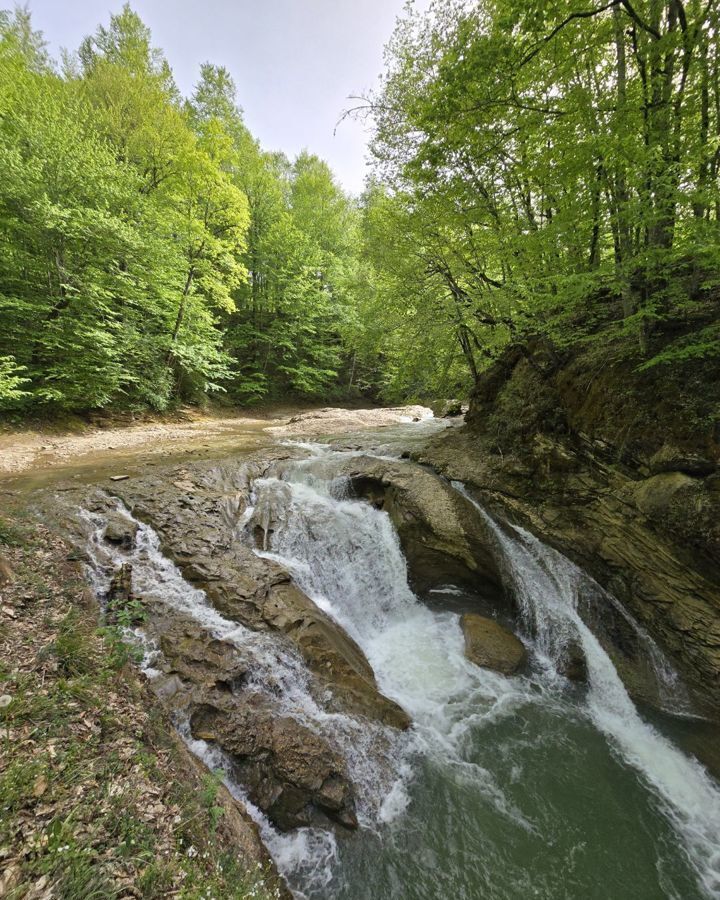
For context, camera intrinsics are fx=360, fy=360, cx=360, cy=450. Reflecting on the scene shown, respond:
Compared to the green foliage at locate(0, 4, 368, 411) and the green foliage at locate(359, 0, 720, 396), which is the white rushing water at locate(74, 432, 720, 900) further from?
the green foliage at locate(0, 4, 368, 411)

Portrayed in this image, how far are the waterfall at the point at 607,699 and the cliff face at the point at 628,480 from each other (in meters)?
0.49

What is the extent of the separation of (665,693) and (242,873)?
6.09 metres

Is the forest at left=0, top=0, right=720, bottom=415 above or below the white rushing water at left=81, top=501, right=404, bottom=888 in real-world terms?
above

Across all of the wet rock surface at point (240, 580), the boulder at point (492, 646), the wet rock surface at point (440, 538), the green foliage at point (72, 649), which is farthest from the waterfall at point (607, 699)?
the green foliage at point (72, 649)

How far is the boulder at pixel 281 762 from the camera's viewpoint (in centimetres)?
360

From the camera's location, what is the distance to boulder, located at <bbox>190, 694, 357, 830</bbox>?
3.60 metres

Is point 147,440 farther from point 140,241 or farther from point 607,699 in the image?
point 607,699

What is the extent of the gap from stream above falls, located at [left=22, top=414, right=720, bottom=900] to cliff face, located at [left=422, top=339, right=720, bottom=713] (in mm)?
753

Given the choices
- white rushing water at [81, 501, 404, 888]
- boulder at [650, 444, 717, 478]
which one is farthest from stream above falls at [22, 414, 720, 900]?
boulder at [650, 444, 717, 478]

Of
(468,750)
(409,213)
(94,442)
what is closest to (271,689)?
(468,750)

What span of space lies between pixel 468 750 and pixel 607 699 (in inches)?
101

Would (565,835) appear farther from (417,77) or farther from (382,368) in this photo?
(382,368)

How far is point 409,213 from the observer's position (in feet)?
30.9

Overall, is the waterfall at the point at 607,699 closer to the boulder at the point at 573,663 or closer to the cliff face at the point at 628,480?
the boulder at the point at 573,663
